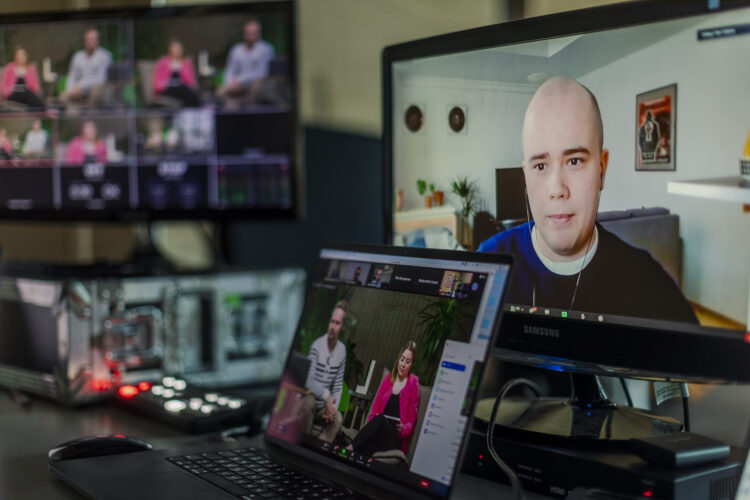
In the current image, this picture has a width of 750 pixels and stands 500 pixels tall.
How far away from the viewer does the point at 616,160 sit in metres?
0.84

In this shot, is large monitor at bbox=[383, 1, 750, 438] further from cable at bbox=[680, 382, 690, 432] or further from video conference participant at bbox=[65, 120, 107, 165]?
video conference participant at bbox=[65, 120, 107, 165]

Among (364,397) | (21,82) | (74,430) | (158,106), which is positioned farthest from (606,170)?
(21,82)

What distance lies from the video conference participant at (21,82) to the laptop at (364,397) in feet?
2.70

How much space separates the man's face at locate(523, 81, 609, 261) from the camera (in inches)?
34.1

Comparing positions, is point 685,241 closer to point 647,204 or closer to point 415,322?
point 647,204

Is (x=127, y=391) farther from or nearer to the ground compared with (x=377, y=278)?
nearer to the ground

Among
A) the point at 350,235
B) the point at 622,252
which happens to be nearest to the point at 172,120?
the point at 350,235

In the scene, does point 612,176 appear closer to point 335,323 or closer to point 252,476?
point 335,323

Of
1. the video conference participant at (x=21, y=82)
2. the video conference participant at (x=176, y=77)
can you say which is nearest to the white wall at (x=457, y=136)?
the video conference participant at (x=176, y=77)

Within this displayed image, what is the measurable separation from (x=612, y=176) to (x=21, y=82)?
1.17 m

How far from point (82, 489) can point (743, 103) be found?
30.7 inches

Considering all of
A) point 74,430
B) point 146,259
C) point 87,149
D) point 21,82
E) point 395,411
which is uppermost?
point 21,82

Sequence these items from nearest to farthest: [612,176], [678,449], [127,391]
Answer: [678,449] → [612,176] → [127,391]

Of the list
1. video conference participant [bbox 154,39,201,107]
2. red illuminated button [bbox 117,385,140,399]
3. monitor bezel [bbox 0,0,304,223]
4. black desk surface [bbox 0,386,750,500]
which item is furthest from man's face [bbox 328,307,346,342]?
video conference participant [bbox 154,39,201,107]
